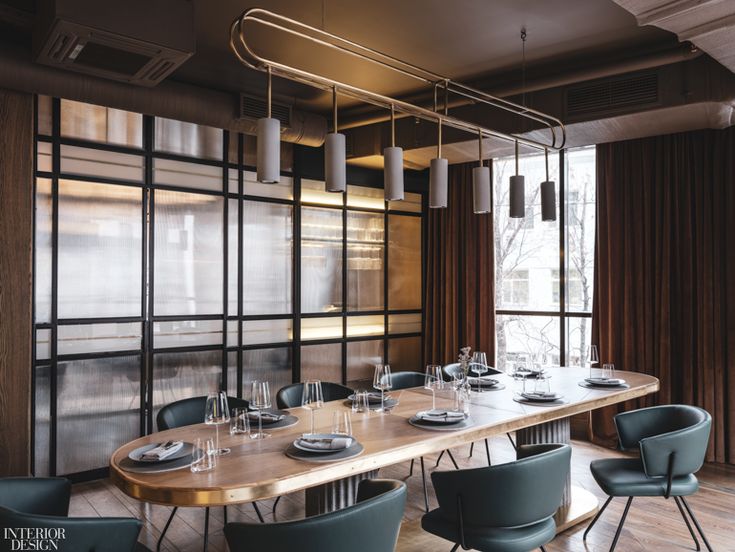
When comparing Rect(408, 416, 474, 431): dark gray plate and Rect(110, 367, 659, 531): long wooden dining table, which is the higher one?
Rect(408, 416, 474, 431): dark gray plate

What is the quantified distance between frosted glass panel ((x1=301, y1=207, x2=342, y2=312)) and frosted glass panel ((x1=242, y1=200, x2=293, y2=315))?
0.57 ft

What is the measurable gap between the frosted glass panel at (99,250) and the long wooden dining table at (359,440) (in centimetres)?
200

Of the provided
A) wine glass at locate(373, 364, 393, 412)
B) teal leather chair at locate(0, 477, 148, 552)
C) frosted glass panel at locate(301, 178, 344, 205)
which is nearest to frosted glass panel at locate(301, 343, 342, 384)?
frosted glass panel at locate(301, 178, 344, 205)

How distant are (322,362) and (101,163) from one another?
2.58 m

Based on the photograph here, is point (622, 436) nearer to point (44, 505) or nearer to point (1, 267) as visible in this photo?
point (44, 505)

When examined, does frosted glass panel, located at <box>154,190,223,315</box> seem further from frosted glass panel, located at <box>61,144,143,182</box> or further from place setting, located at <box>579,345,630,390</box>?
place setting, located at <box>579,345,630,390</box>

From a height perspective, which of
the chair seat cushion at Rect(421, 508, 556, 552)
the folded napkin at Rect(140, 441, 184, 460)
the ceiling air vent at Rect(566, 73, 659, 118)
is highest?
the ceiling air vent at Rect(566, 73, 659, 118)

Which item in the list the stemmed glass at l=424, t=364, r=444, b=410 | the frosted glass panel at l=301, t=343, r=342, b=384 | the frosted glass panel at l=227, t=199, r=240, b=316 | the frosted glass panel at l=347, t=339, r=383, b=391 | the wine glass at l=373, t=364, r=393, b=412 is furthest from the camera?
the frosted glass panel at l=347, t=339, r=383, b=391

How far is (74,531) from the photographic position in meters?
1.77

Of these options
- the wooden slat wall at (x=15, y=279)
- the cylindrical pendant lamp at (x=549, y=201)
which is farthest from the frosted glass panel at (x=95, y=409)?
the cylindrical pendant lamp at (x=549, y=201)

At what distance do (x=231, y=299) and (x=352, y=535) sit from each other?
345 cm

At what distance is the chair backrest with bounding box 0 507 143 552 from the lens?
175cm

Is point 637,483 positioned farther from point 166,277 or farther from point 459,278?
point 459,278

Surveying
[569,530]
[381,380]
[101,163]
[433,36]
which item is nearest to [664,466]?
[569,530]
